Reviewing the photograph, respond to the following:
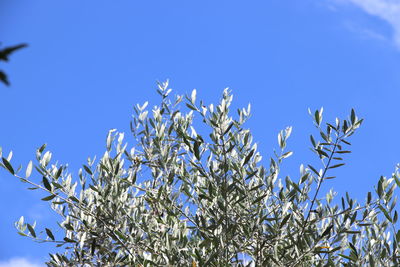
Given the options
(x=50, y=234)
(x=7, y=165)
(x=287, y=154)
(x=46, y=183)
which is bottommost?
(x=50, y=234)

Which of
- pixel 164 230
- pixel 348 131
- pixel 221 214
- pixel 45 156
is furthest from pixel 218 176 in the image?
pixel 45 156

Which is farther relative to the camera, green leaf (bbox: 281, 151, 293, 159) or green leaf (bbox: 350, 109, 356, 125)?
green leaf (bbox: 281, 151, 293, 159)

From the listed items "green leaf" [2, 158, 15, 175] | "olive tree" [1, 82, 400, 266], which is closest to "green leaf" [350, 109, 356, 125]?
"olive tree" [1, 82, 400, 266]

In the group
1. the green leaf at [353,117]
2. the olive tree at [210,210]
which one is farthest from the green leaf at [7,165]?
the green leaf at [353,117]

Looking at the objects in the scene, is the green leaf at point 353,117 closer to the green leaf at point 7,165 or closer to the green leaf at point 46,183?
the green leaf at point 46,183

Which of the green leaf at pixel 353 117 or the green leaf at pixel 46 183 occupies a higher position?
the green leaf at pixel 353 117

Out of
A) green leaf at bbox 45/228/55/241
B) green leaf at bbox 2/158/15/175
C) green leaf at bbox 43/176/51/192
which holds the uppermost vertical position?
green leaf at bbox 2/158/15/175

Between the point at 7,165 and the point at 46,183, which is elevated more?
the point at 7,165

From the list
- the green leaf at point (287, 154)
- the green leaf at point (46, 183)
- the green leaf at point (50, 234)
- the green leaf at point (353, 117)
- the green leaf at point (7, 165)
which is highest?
the green leaf at point (353, 117)

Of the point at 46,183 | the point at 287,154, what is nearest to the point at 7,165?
the point at 46,183

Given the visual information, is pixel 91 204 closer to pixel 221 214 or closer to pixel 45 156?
pixel 45 156

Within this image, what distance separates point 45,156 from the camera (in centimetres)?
564

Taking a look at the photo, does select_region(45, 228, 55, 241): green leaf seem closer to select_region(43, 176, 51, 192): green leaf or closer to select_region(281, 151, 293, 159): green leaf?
select_region(43, 176, 51, 192): green leaf

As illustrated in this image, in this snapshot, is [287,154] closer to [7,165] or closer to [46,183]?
[46,183]
